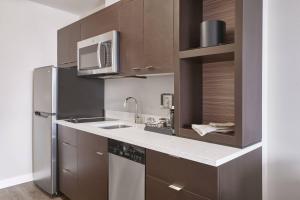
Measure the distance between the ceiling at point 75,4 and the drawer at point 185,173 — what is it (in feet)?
7.89

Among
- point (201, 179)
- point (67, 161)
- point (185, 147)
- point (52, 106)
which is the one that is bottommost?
point (67, 161)

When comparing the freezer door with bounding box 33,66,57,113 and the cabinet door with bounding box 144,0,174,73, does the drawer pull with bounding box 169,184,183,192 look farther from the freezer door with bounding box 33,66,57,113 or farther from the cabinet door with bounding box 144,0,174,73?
the freezer door with bounding box 33,66,57,113

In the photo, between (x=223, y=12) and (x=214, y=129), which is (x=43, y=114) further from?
(x=223, y=12)

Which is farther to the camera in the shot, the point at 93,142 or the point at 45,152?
the point at 45,152

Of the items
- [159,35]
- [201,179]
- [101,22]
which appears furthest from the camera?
[101,22]

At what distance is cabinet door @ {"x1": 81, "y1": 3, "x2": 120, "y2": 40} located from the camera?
7.53 ft

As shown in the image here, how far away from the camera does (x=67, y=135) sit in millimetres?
2471

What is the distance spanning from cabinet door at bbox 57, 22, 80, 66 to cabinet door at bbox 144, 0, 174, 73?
4.02ft

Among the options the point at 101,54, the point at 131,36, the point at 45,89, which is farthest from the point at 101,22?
the point at 45,89

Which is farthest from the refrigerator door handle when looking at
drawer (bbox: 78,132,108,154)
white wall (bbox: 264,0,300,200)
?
white wall (bbox: 264,0,300,200)

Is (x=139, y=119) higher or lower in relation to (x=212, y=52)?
lower

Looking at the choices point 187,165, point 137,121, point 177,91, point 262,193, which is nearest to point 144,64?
point 177,91

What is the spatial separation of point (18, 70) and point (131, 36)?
1.78m

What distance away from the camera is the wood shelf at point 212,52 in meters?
1.43
